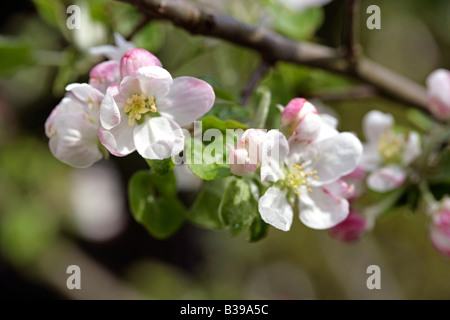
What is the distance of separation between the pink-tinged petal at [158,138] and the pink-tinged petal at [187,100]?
0.5 inches

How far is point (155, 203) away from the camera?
68 centimetres

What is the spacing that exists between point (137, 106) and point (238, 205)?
16cm

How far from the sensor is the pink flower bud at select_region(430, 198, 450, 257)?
756 mm

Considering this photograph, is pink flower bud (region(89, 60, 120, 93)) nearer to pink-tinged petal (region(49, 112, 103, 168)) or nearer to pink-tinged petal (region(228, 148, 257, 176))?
pink-tinged petal (region(49, 112, 103, 168))

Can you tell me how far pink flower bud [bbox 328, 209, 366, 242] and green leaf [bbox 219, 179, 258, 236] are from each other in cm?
29

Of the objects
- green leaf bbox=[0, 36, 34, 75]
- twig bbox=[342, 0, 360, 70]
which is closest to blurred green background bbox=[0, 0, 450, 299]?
green leaf bbox=[0, 36, 34, 75]

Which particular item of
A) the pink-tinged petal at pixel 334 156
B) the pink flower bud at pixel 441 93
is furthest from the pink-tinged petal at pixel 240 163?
the pink flower bud at pixel 441 93

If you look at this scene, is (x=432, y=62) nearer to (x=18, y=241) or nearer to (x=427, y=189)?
(x=427, y=189)

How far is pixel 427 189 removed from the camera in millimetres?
778

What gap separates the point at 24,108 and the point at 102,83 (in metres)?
1.30

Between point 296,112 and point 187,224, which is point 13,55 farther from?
point 187,224

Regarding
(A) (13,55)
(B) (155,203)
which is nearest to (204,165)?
(B) (155,203)

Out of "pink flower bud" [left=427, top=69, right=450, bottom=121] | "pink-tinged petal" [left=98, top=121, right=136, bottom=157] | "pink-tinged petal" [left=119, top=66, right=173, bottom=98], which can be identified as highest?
"pink flower bud" [left=427, top=69, right=450, bottom=121]
